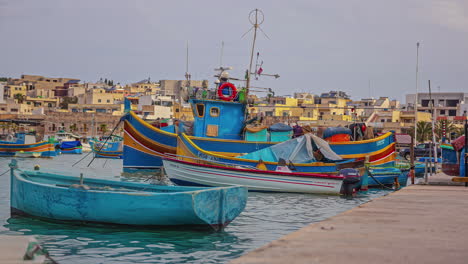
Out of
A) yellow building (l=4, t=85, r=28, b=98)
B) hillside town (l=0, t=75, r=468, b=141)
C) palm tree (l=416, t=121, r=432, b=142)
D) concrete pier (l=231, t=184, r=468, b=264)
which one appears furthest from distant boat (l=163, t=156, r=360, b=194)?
yellow building (l=4, t=85, r=28, b=98)

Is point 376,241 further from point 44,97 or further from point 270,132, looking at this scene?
point 44,97

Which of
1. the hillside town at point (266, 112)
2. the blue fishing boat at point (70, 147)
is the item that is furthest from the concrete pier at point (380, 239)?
the blue fishing boat at point (70, 147)

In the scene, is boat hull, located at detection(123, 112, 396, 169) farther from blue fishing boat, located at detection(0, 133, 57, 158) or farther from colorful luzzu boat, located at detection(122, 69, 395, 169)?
blue fishing boat, located at detection(0, 133, 57, 158)

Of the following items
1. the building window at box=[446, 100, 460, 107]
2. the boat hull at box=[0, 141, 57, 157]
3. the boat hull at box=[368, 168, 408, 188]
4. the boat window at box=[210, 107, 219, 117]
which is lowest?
the boat hull at box=[0, 141, 57, 157]

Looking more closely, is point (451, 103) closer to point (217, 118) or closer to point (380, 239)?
point (217, 118)

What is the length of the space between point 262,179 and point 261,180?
53mm

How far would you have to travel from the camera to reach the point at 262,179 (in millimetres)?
22594

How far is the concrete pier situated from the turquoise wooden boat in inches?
116

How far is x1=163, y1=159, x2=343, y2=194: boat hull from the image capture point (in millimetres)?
22422

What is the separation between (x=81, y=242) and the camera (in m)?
12.6

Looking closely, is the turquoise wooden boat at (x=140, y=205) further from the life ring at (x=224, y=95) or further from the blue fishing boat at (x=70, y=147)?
the blue fishing boat at (x=70, y=147)

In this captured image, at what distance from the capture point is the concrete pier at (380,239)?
7.20 metres

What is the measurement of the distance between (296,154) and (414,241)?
16588mm

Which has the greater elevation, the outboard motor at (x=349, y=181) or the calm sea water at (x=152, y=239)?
the outboard motor at (x=349, y=181)
